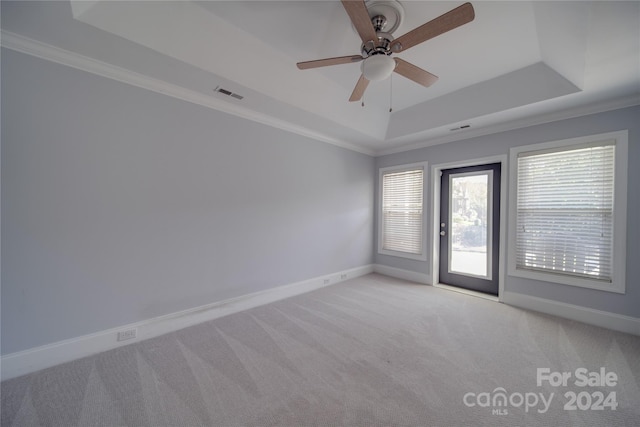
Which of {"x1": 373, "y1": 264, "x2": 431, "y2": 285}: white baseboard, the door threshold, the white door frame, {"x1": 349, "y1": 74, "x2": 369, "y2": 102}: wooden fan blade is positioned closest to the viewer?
{"x1": 349, "y1": 74, "x2": 369, "y2": 102}: wooden fan blade

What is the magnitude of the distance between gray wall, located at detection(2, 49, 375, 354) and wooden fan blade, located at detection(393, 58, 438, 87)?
6.50ft

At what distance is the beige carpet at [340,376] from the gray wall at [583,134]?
351 millimetres

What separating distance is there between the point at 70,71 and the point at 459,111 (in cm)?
438

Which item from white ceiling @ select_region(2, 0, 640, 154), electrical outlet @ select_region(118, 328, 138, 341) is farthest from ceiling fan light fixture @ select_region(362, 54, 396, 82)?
electrical outlet @ select_region(118, 328, 138, 341)

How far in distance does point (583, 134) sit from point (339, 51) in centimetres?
324

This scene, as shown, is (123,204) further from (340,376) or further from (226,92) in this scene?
(340,376)

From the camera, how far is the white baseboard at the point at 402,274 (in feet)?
14.5

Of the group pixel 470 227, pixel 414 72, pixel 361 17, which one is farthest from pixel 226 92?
pixel 470 227

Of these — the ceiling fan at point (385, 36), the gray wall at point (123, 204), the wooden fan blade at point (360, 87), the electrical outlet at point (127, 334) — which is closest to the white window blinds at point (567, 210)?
the ceiling fan at point (385, 36)

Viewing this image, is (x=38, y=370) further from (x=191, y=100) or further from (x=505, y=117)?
(x=505, y=117)

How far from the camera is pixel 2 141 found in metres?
1.86

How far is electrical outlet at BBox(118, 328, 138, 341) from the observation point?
233 centimetres

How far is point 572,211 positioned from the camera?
3.02 m

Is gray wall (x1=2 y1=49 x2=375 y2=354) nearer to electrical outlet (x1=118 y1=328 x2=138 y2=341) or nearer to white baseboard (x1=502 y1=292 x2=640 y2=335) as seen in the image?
electrical outlet (x1=118 y1=328 x2=138 y2=341)
